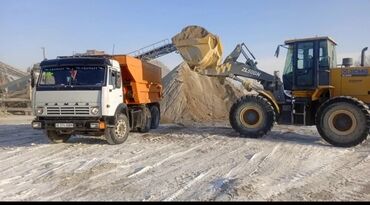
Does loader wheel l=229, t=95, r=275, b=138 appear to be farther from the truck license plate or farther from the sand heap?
the sand heap

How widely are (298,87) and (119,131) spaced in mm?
6020

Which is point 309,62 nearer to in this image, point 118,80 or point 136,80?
point 136,80

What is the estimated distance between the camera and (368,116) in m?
12.6

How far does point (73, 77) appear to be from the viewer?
510 inches

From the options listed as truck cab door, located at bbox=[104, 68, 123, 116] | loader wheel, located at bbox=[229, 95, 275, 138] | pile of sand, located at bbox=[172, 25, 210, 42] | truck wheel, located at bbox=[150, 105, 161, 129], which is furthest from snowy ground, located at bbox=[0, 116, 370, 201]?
truck wheel, located at bbox=[150, 105, 161, 129]

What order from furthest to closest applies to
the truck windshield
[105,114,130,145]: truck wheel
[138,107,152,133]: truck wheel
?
[138,107,152,133]: truck wheel
[105,114,130,145]: truck wheel
the truck windshield

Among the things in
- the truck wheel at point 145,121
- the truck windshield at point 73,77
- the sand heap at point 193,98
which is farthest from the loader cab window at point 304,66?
the sand heap at point 193,98

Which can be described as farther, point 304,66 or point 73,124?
point 304,66

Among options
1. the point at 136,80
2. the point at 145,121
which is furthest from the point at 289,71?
the point at 145,121

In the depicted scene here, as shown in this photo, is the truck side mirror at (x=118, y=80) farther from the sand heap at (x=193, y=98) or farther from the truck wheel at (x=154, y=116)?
the sand heap at (x=193, y=98)

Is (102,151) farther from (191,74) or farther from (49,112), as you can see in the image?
(191,74)

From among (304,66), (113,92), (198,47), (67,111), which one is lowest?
(67,111)

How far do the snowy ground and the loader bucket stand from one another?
8.85ft

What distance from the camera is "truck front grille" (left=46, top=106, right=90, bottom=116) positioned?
12664 millimetres
